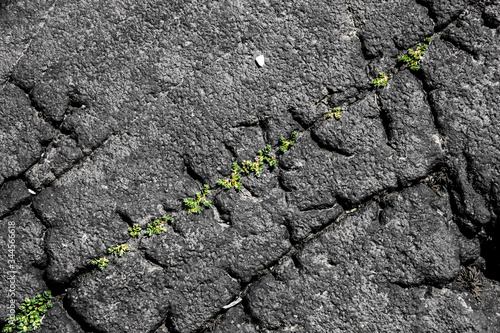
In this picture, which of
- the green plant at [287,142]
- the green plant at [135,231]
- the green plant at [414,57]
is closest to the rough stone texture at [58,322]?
the green plant at [135,231]

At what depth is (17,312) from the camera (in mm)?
2449

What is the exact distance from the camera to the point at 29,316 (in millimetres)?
2443

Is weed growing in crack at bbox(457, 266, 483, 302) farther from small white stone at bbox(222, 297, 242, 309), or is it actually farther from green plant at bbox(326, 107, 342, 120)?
small white stone at bbox(222, 297, 242, 309)

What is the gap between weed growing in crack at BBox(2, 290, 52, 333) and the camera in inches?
96.0

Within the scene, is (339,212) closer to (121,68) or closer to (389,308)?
(389,308)

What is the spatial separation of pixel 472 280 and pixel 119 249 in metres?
1.80

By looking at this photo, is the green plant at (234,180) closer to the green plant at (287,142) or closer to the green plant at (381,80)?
the green plant at (287,142)

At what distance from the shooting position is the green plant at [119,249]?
8.07ft

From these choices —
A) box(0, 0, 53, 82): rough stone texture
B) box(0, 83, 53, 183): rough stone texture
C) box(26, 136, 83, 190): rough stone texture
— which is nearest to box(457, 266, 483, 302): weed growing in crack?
box(26, 136, 83, 190): rough stone texture

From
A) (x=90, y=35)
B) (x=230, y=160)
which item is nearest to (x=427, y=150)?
(x=230, y=160)

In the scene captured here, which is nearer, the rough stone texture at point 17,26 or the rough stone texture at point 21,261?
the rough stone texture at point 21,261

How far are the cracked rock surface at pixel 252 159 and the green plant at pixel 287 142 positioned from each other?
0.03 m

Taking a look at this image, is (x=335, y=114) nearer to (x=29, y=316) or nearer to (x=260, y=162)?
(x=260, y=162)

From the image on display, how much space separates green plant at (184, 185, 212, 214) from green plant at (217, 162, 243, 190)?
0.09 m
